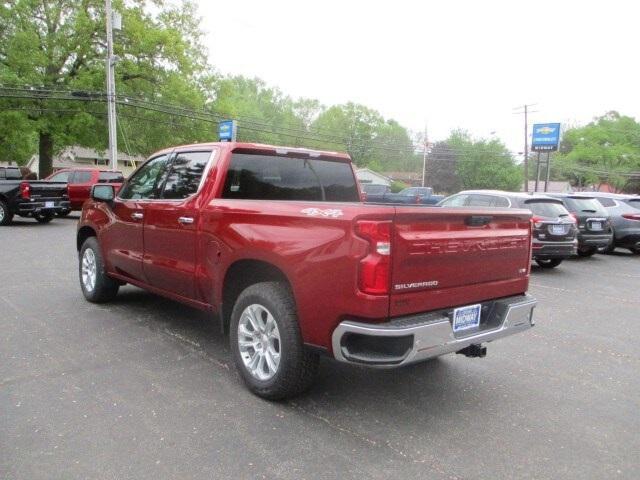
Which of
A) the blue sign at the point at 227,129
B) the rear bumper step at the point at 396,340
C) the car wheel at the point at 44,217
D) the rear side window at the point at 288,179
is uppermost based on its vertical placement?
the blue sign at the point at 227,129

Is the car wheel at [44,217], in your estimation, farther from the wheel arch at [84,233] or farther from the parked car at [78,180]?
the wheel arch at [84,233]

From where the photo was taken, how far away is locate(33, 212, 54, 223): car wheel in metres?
16.4

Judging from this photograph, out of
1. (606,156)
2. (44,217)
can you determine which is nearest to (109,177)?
(44,217)

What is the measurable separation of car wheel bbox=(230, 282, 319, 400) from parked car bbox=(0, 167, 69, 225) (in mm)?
14219

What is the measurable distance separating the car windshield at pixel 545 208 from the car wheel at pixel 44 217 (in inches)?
552

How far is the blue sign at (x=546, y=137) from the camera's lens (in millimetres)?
37344

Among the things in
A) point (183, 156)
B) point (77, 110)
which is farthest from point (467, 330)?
point (77, 110)

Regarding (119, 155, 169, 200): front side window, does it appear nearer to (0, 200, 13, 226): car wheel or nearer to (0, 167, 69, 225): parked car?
(0, 167, 69, 225): parked car

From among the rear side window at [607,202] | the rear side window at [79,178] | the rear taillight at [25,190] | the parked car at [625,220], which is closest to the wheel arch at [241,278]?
the parked car at [625,220]

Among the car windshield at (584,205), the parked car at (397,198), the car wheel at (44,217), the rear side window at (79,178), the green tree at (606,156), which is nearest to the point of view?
the parked car at (397,198)

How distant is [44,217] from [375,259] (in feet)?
54.5

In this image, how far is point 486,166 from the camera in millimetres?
83562

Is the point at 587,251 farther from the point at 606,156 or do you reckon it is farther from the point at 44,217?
the point at 606,156

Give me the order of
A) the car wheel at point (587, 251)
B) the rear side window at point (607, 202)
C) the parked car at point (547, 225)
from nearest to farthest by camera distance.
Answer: the parked car at point (547, 225)
the car wheel at point (587, 251)
the rear side window at point (607, 202)
